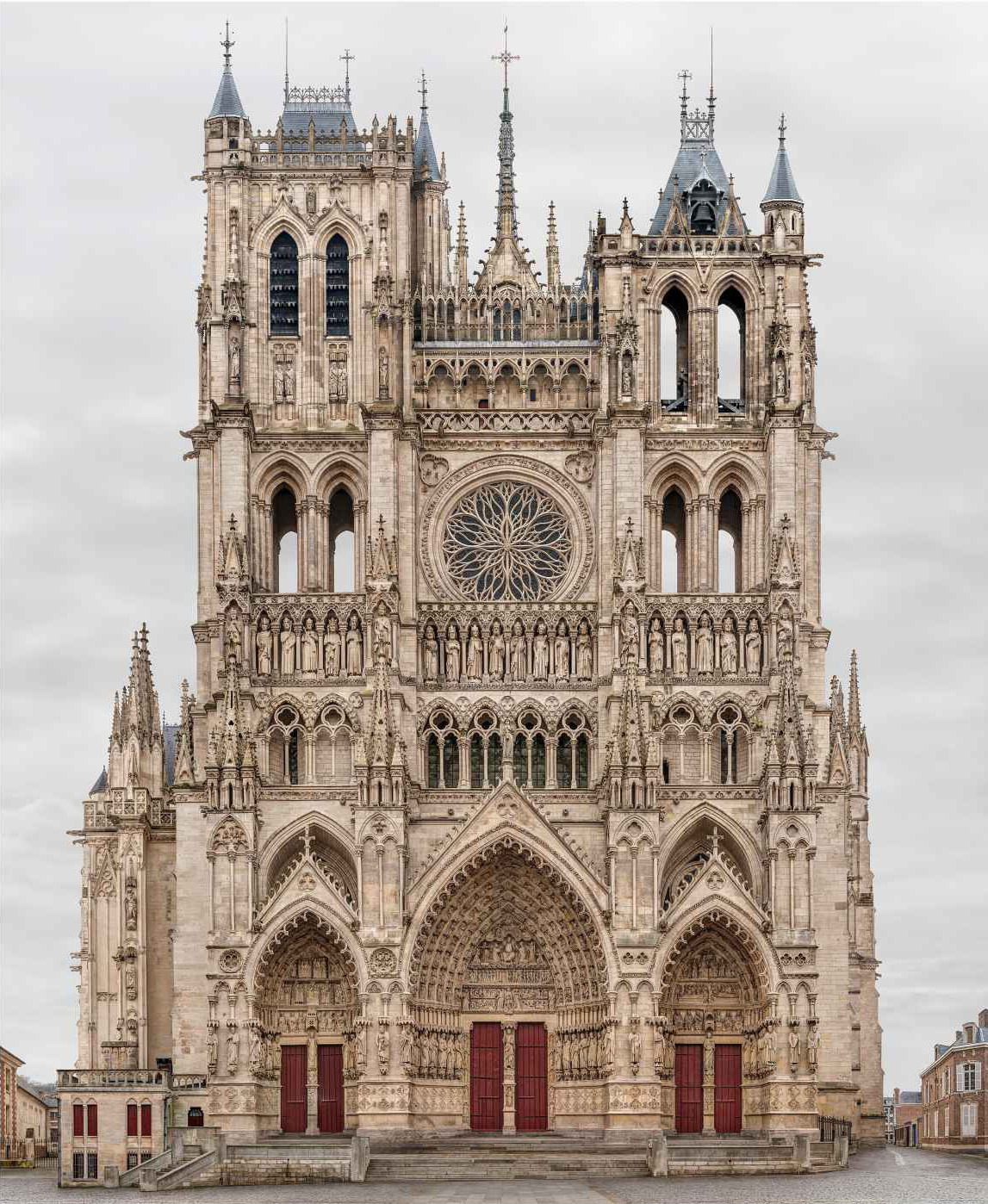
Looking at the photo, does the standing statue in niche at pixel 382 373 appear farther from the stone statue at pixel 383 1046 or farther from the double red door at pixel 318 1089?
the double red door at pixel 318 1089

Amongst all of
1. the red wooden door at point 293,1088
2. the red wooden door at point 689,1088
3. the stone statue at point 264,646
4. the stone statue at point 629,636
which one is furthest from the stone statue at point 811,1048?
the stone statue at point 264,646

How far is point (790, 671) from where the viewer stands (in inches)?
3017

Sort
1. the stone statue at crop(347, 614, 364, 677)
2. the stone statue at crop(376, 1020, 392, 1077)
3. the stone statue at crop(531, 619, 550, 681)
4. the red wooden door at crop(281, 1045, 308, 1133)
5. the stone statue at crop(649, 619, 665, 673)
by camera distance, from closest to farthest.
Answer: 1. the stone statue at crop(376, 1020, 392, 1077)
2. the red wooden door at crop(281, 1045, 308, 1133)
3. the stone statue at crop(649, 619, 665, 673)
4. the stone statue at crop(347, 614, 364, 677)
5. the stone statue at crop(531, 619, 550, 681)

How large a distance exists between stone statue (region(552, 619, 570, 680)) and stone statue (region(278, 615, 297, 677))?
862cm

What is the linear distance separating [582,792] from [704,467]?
11845 mm

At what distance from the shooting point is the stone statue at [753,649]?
78188 mm

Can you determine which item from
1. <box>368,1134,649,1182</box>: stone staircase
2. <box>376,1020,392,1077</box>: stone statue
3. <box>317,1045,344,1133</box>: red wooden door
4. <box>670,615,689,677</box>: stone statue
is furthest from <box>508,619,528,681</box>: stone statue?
<box>368,1134,649,1182</box>: stone staircase

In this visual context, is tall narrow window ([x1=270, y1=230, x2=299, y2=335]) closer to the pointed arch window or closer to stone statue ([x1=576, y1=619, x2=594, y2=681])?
the pointed arch window

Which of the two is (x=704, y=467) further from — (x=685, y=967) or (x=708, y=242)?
(x=685, y=967)

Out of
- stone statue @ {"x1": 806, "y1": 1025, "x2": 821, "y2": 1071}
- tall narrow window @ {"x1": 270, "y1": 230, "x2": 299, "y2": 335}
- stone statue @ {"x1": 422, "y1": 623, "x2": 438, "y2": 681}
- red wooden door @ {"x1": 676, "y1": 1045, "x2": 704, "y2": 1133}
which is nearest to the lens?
stone statue @ {"x1": 806, "y1": 1025, "x2": 821, "y2": 1071}

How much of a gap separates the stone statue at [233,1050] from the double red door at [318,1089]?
3153mm

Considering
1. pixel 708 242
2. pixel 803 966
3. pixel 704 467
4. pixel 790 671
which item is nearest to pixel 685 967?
pixel 803 966

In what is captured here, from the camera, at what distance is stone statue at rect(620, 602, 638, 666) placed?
76.9 meters

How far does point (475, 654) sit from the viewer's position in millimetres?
78875
